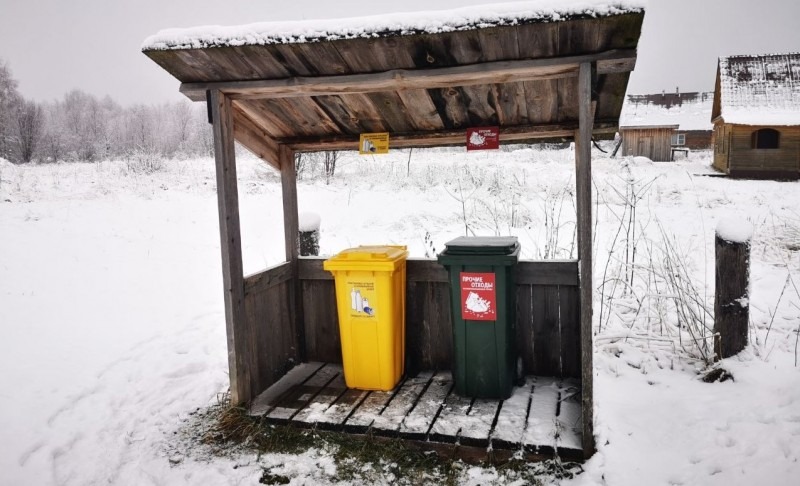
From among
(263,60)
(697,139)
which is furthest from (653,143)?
(263,60)

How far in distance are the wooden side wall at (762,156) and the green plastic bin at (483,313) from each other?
19914 millimetres

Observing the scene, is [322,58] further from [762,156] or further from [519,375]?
[762,156]

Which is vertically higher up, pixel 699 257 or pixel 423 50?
pixel 423 50

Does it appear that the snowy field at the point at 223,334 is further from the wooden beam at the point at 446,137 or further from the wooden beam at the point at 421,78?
the wooden beam at the point at 421,78

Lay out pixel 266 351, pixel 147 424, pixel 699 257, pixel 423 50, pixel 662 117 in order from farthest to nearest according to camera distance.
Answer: pixel 662 117 < pixel 699 257 < pixel 266 351 < pixel 147 424 < pixel 423 50

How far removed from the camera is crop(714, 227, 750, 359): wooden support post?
3.61 metres

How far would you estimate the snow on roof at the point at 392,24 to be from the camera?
2.44m

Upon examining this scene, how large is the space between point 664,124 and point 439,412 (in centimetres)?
2766

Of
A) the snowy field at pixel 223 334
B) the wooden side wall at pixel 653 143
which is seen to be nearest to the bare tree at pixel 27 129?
the snowy field at pixel 223 334

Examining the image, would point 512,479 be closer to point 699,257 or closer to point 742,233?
point 742,233

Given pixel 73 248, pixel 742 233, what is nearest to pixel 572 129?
pixel 742 233

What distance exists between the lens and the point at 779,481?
2.65m

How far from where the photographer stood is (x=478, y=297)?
3514mm

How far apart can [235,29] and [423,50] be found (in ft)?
3.82
